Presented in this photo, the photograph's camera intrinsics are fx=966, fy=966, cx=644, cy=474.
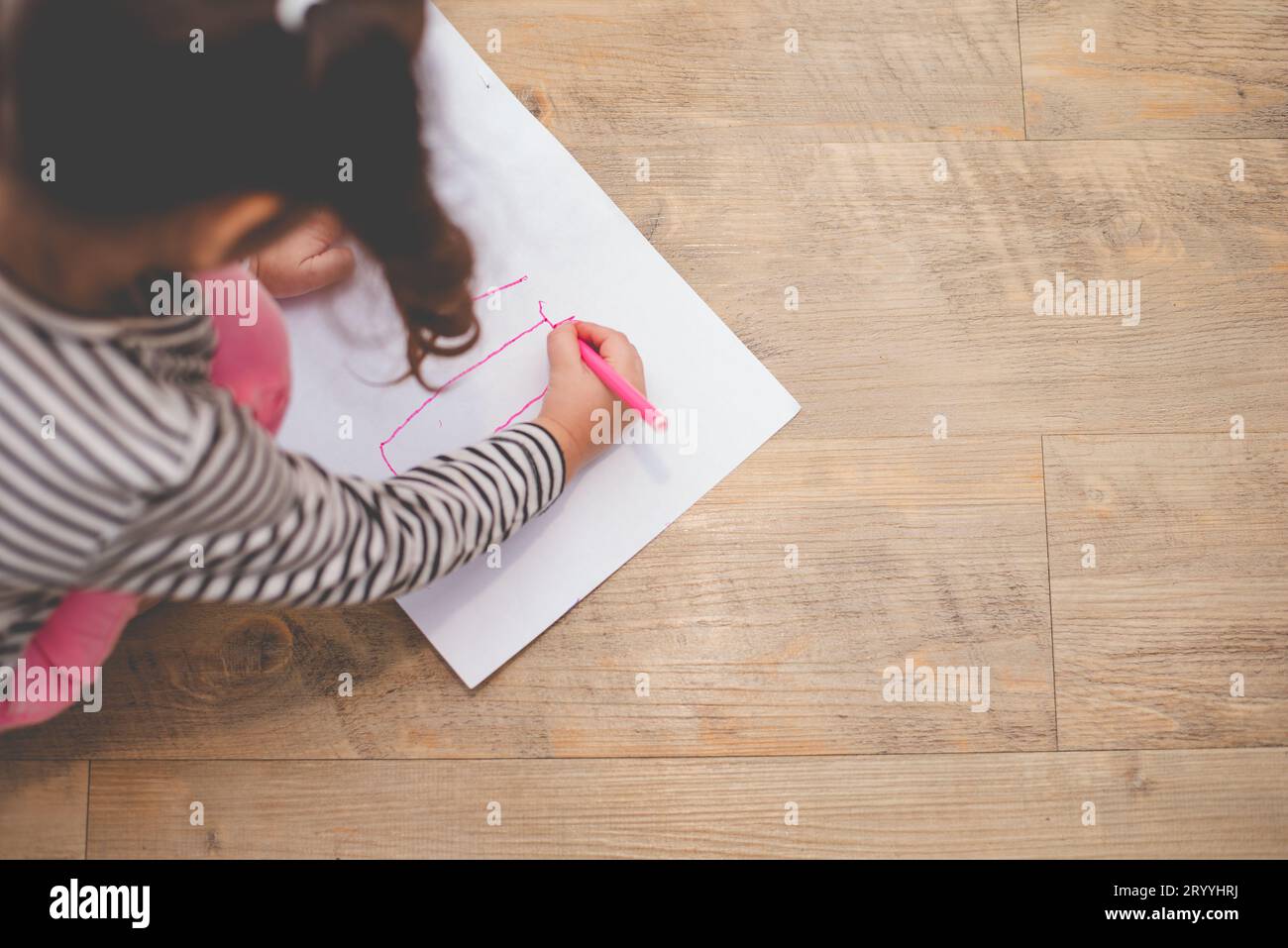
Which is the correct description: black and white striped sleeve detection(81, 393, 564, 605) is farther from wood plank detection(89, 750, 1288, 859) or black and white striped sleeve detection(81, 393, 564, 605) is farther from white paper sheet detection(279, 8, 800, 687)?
wood plank detection(89, 750, 1288, 859)

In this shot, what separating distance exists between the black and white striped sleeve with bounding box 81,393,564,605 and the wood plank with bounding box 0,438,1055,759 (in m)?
0.09

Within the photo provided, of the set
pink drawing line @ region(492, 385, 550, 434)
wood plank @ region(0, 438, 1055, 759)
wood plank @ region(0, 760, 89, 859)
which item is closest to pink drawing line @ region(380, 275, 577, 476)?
pink drawing line @ region(492, 385, 550, 434)

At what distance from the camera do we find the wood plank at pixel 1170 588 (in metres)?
0.56

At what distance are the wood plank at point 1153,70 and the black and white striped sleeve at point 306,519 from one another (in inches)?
14.8

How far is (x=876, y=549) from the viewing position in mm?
562

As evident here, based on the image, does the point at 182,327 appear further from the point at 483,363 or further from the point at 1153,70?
the point at 1153,70

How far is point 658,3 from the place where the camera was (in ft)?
1.92

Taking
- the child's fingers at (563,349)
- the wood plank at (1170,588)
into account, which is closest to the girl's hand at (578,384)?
the child's fingers at (563,349)

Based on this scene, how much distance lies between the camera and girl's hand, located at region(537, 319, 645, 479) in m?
0.53

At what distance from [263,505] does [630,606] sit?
0.73ft

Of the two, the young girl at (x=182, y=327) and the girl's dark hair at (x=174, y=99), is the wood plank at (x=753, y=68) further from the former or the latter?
the girl's dark hair at (x=174, y=99)

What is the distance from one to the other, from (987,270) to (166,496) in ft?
1.49

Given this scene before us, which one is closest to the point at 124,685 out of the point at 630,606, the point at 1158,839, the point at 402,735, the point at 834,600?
the point at 402,735

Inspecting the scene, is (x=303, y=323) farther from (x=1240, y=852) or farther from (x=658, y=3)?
(x=1240, y=852)
